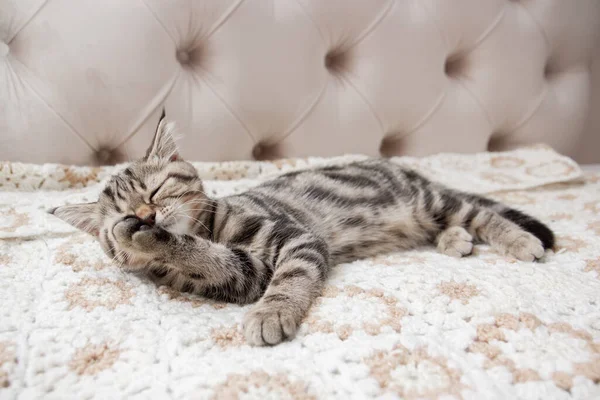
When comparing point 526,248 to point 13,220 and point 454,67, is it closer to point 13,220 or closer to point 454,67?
point 454,67

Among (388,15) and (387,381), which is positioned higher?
(388,15)

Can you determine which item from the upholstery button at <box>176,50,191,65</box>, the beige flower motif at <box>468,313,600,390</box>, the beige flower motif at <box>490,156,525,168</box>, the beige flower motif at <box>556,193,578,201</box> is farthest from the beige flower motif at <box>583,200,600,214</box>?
the upholstery button at <box>176,50,191,65</box>

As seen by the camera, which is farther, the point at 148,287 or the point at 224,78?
the point at 224,78

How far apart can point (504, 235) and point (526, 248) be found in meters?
0.08

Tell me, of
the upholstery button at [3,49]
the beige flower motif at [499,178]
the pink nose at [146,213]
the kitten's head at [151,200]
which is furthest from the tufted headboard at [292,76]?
the pink nose at [146,213]

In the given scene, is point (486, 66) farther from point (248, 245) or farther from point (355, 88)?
point (248, 245)

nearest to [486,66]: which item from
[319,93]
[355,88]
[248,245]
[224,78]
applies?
[355,88]

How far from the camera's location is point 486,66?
141cm

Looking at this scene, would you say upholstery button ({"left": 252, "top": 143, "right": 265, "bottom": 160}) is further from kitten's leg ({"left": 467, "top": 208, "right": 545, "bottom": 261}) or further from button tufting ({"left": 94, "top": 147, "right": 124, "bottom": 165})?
kitten's leg ({"left": 467, "top": 208, "right": 545, "bottom": 261})

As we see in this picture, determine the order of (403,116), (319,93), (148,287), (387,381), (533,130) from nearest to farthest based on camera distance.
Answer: (387,381)
(148,287)
(319,93)
(403,116)
(533,130)

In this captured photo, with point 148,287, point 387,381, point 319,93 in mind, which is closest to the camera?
point 387,381

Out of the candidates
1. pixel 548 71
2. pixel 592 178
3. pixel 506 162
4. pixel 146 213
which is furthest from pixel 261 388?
pixel 548 71

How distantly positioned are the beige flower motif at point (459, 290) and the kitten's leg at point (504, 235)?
0.23 meters

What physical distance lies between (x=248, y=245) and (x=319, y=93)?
2.06ft
